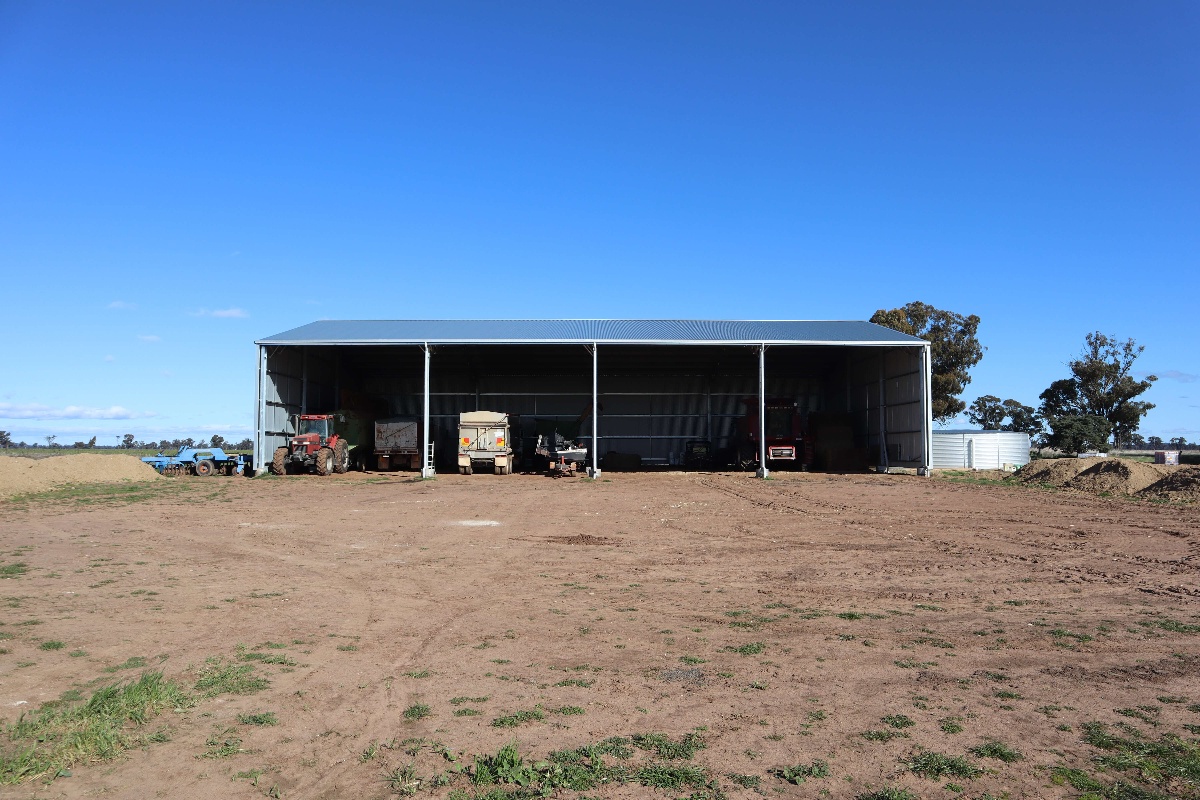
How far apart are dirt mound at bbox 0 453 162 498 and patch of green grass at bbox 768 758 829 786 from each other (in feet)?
97.6

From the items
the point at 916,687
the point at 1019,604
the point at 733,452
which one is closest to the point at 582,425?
the point at 733,452

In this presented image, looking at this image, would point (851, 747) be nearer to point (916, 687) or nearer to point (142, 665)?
point (916, 687)

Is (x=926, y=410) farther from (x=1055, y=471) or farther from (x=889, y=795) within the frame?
(x=889, y=795)

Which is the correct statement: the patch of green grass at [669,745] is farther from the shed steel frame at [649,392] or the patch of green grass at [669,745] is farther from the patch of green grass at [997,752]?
the shed steel frame at [649,392]

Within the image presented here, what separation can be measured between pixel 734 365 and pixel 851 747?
137 ft

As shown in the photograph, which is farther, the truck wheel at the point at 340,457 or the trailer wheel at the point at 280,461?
the truck wheel at the point at 340,457

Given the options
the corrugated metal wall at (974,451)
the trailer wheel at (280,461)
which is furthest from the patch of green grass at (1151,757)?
the corrugated metal wall at (974,451)

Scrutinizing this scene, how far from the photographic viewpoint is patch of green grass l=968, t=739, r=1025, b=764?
5609 millimetres

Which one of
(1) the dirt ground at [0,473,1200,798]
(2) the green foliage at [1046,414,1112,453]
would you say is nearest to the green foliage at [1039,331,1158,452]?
(2) the green foliage at [1046,414,1112,453]

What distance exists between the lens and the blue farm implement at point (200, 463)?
39.3 metres

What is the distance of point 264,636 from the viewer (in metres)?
8.78

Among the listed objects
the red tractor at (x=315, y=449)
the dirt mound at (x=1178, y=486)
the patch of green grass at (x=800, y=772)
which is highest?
the red tractor at (x=315, y=449)

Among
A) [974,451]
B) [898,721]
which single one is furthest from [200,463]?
[974,451]

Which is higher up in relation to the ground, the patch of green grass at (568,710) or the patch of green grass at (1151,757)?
the patch of green grass at (1151,757)
